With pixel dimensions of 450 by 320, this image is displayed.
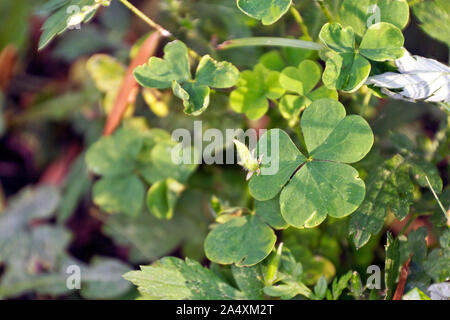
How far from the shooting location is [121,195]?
151 cm

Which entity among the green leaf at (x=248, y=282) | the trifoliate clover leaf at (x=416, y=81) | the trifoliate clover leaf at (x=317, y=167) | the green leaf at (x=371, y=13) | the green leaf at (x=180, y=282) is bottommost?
the green leaf at (x=248, y=282)

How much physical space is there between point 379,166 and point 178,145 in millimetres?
626

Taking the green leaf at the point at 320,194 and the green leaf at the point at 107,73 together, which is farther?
the green leaf at the point at 107,73

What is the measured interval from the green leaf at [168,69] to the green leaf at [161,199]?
1.40 feet

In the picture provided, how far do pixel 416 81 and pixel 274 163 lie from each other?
0.37 meters

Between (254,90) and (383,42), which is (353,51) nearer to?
(383,42)

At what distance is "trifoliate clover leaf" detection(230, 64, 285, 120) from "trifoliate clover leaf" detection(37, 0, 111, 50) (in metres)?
0.41

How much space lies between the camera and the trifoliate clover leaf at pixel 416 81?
0.98 m

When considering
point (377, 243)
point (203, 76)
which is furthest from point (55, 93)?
point (377, 243)

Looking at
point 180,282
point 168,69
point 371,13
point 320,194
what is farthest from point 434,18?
point 180,282

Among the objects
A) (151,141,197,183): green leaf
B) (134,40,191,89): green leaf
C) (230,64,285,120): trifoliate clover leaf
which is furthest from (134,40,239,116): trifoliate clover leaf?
(151,141,197,183): green leaf

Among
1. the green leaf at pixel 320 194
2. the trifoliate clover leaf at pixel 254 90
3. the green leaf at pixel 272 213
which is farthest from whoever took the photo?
the trifoliate clover leaf at pixel 254 90

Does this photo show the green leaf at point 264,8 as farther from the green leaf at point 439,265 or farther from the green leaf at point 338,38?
the green leaf at point 439,265

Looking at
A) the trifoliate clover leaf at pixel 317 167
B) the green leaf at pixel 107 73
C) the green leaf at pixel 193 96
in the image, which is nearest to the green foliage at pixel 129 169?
the green leaf at pixel 107 73
